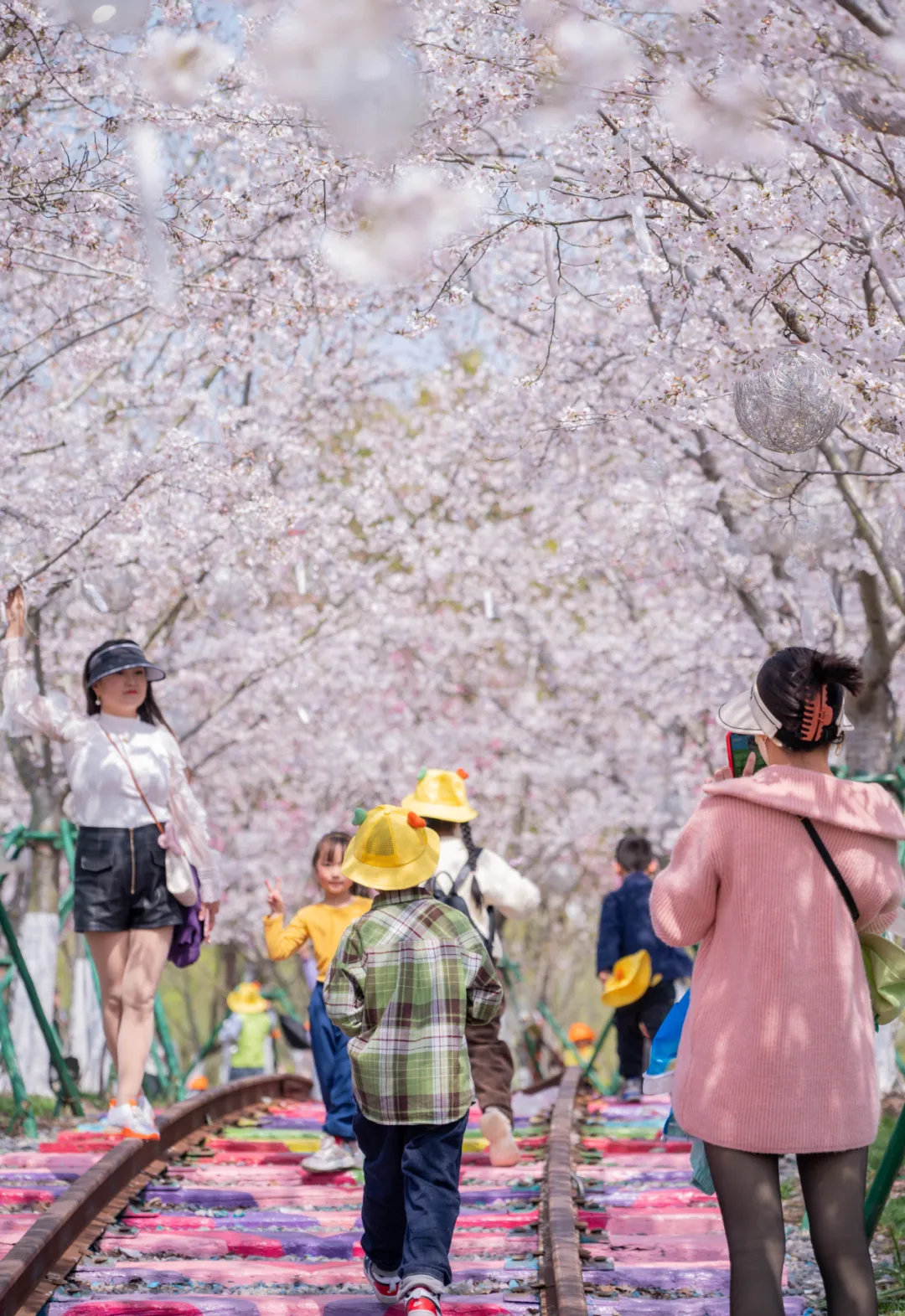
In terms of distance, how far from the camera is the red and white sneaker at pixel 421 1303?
155 inches

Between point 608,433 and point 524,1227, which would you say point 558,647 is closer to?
point 608,433

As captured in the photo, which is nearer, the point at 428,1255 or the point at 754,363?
the point at 428,1255

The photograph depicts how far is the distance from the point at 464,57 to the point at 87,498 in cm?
496

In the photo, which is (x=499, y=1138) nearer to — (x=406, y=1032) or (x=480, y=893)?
(x=480, y=893)

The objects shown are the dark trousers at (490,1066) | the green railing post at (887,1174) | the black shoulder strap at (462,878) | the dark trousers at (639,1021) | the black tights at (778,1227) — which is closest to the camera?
the black tights at (778,1227)

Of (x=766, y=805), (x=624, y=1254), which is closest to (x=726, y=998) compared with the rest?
(x=766, y=805)

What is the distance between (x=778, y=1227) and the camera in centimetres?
322

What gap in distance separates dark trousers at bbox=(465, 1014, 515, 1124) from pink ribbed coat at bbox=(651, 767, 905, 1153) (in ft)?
11.1

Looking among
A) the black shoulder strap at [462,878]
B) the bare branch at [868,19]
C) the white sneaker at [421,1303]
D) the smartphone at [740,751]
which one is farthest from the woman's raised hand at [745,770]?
the black shoulder strap at [462,878]

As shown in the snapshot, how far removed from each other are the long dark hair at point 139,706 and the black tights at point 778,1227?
3.87m

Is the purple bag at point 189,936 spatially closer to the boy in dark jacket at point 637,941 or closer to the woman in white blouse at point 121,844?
the woman in white blouse at point 121,844

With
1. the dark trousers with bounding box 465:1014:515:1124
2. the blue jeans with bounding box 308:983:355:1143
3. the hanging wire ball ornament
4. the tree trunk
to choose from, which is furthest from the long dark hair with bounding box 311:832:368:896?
the tree trunk

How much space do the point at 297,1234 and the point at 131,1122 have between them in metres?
1.37

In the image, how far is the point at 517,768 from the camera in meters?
19.1
